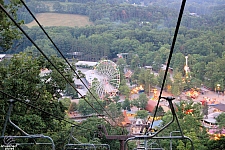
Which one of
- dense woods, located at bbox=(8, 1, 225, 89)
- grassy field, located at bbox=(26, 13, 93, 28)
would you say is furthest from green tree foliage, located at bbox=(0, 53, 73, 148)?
grassy field, located at bbox=(26, 13, 93, 28)

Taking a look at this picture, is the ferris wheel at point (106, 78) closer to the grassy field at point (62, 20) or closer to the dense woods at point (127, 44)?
the dense woods at point (127, 44)

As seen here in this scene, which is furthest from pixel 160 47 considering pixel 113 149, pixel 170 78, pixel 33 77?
pixel 33 77

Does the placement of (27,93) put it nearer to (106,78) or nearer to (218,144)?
(218,144)

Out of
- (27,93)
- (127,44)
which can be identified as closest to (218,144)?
(27,93)

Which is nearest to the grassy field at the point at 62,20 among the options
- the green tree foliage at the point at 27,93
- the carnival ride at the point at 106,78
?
the carnival ride at the point at 106,78

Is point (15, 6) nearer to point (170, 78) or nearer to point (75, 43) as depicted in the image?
point (170, 78)

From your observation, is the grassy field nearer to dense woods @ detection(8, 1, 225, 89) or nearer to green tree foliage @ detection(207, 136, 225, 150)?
dense woods @ detection(8, 1, 225, 89)
